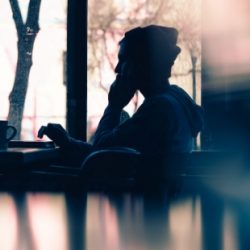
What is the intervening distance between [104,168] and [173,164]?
0.26 metres

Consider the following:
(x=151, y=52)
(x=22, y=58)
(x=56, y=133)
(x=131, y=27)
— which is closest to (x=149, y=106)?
(x=151, y=52)

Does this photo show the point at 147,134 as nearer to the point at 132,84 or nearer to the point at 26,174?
the point at 132,84

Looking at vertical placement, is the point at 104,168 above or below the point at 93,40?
below

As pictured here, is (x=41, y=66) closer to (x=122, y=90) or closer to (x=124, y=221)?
(x=122, y=90)

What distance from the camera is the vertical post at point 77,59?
2236 mm

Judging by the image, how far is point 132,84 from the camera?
1.54 m

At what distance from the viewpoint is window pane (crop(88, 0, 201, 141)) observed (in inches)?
88.0

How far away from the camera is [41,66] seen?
225cm

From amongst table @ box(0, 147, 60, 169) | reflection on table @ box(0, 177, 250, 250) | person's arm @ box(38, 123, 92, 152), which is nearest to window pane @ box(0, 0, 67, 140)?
person's arm @ box(38, 123, 92, 152)

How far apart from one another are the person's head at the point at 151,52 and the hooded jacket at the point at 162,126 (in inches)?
2.7

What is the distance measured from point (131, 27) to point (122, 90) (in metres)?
0.74

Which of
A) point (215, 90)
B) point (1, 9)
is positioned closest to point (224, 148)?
point (215, 90)

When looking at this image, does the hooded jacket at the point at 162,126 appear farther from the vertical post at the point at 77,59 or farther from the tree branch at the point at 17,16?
the tree branch at the point at 17,16

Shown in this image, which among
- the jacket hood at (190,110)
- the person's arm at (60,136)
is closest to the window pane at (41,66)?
the person's arm at (60,136)
